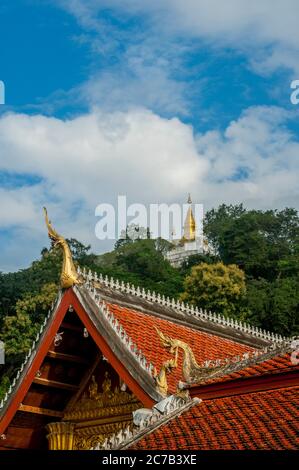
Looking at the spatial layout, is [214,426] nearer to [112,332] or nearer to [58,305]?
[112,332]

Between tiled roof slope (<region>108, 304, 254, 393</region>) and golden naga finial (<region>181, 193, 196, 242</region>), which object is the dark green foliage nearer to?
golden naga finial (<region>181, 193, 196, 242</region>)

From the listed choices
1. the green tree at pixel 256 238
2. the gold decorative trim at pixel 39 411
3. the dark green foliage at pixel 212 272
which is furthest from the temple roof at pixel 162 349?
the green tree at pixel 256 238

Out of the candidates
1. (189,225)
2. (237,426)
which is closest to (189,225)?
(189,225)

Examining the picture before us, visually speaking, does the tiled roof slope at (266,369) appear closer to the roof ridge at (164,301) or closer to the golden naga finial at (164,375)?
the golden naga finial at (164,375)

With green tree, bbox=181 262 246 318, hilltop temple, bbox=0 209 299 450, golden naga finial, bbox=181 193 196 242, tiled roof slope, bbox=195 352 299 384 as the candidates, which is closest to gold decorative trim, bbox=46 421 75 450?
hilltop temple, bbox=0 209 299 450

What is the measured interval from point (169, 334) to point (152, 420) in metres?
4.98

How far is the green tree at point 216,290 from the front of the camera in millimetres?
58125

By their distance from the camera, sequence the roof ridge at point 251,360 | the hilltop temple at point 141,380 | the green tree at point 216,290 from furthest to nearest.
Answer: the green tree at point 216,290 < the roof ridge at point 251,360 < the hilltop temple at point 141,380

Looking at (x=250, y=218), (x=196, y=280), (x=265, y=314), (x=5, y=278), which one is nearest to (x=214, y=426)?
(x=265, y=314)

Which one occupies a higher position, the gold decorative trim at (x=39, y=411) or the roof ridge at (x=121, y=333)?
the roof ridge at (x=121, y=333)

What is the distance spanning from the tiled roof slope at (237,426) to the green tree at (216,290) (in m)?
45.7

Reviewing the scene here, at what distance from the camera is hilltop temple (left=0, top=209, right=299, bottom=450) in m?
10.8
